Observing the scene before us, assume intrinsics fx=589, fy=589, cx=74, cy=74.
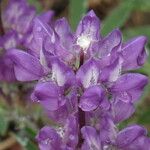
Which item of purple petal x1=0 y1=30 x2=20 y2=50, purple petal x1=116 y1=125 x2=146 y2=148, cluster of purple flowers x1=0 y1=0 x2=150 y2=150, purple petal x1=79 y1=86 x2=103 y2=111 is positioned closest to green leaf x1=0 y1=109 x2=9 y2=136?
purple petal x1=0 y1=30 x2=20 y2=50

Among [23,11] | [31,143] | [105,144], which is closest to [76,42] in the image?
[105,144]

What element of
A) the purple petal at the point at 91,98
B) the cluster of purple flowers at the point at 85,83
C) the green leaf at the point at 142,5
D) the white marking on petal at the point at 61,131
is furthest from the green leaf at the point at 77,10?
the purple petal at the point at 91,98

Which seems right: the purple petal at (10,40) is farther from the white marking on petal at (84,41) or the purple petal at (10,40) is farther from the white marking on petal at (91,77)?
the white marking on petal at (91,77)

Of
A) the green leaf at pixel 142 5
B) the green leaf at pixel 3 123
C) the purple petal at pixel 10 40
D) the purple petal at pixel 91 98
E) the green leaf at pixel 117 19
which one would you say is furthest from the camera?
the green leaf at pixel 142 5

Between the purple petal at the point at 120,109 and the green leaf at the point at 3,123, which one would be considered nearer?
the purple petal at the point at 120,109

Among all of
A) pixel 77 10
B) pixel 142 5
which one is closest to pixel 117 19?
pixel 77 10

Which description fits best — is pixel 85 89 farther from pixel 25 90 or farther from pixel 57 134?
pixel 25 90
